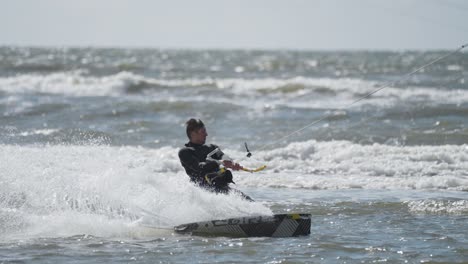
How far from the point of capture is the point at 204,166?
9070mm

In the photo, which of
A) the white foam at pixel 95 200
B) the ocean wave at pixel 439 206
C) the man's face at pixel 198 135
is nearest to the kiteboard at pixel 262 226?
the white foam at pixel 95 200

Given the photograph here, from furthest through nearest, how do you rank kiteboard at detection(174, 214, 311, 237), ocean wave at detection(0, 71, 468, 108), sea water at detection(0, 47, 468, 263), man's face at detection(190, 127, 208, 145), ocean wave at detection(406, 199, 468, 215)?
1. ocean wave at detection(0, 71, 468, 108)
2. ocean wave at detection(406, 199, 468, 215)
3. man's face at detection(190, 127, 208, 145)
4. kiteboard at detection(174, 214, 311, 237)
5. sea water at detection(0, 47, 468, 263)

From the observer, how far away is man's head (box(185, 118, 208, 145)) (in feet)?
29.9

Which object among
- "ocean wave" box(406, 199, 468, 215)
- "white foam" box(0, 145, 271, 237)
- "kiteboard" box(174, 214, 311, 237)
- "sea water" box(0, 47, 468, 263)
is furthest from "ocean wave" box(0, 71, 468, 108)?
"kiteboard" box(174, 214, 311, 237)

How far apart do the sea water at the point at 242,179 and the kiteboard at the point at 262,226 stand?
144 millimetres

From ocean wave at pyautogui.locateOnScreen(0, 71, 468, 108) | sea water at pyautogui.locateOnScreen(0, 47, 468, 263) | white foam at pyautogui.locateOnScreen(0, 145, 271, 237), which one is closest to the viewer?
sea water at pyautogui.locateOnScreen(0, 47, 468, 263)

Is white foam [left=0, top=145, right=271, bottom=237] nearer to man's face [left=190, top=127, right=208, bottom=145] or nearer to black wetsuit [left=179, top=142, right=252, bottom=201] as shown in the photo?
black wetsuit [left=179, top=142, right=252, bottom=201]

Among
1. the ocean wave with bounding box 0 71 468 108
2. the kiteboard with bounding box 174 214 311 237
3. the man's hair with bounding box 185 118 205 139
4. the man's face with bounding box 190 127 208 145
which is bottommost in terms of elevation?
the kiteboard with bounding box 174 214 311 237

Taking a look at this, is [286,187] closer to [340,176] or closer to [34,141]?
[340,176]

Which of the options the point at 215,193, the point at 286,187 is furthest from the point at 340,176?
the point at 215,193

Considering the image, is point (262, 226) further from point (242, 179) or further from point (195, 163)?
point (242, 179)

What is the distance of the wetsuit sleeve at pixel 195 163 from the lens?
9.07 meters

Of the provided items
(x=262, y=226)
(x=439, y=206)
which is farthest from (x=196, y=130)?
(x=439, y=206)

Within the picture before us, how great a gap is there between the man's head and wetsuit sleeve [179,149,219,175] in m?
0.16
